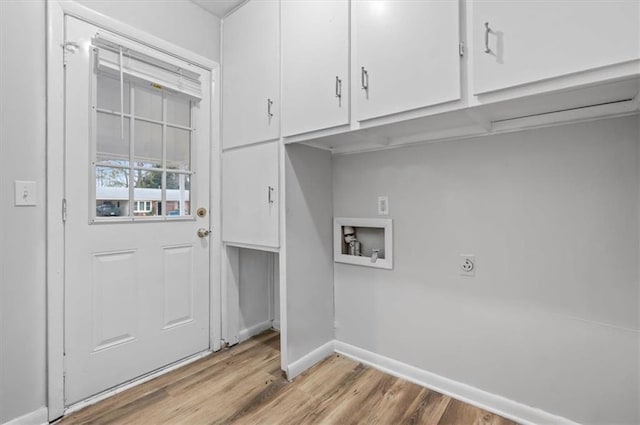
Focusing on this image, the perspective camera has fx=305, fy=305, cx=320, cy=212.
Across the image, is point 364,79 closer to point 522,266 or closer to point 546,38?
point 546,38

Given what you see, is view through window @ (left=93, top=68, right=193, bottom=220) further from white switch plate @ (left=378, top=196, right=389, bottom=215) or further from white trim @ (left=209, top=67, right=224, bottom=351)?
white switch plate @ (left=378, top=196, right=389, bottom=215)

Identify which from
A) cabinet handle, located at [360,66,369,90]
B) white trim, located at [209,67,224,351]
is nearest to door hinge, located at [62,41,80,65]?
white trim, located at [209,67,224,351]

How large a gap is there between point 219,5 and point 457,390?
292 centimetres

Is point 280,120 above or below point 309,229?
above

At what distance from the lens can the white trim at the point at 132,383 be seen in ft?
5.39

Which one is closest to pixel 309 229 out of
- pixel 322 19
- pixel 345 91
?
pixel 345 91

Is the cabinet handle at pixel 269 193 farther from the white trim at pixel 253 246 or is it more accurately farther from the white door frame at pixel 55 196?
the white door frame at pixel 55 196

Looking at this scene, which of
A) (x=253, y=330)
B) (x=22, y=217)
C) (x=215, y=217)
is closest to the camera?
(x=22, y=217)

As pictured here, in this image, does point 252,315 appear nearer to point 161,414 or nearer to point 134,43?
point 161,414

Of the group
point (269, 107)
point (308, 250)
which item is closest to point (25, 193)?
point (269, 107)

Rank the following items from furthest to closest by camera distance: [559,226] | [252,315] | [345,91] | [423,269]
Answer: [252,315] < [423,269] < [345,91] < [559,226]

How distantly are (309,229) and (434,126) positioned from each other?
3.27 feet

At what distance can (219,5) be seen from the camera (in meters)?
2.16

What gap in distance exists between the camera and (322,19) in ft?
5.43
